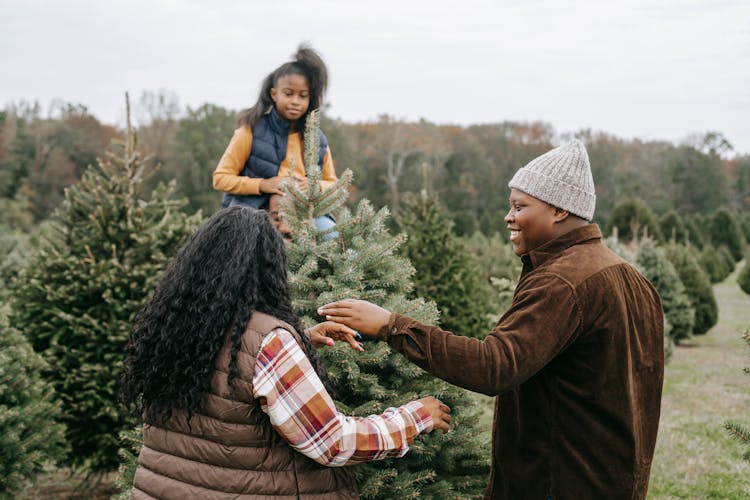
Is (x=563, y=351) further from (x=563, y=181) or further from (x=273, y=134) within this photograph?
(x=273, y=134)

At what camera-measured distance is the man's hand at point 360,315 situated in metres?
2.58

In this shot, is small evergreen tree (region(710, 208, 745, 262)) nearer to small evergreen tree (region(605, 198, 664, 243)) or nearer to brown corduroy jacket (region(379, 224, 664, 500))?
small evergreen tree (region(605, 198, 664, 243))

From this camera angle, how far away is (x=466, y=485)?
3.51 metres

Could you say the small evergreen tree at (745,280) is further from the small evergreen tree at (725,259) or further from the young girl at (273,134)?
the young girl at (273,134)

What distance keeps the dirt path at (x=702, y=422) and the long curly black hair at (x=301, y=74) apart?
9.61ft

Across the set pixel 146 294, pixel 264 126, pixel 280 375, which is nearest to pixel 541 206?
pixel 280 375

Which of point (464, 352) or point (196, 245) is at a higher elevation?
point (196, 245)

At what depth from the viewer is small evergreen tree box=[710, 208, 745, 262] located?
3538cm

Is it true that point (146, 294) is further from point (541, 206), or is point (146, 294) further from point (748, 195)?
point (748, 195)

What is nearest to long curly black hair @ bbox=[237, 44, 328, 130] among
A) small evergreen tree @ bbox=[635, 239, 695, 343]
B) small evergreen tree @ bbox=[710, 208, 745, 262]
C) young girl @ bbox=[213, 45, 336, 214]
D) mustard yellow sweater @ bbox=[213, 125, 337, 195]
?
young girl @ bbox=[213, 45, 336, 214]

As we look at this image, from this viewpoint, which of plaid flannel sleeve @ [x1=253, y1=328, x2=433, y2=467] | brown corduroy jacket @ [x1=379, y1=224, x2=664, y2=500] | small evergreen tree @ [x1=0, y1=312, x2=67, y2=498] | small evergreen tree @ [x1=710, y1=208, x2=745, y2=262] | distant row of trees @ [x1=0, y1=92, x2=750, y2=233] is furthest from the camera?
distant row of trees @ [x1=0, y1=92, x2=750, y2=233]

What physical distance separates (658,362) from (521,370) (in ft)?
2.18

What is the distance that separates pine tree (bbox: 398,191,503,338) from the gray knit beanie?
643 centimetres

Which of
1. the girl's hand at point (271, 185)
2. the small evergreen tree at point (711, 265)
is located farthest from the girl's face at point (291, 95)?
the small evergreen tree at point (711, 265)
